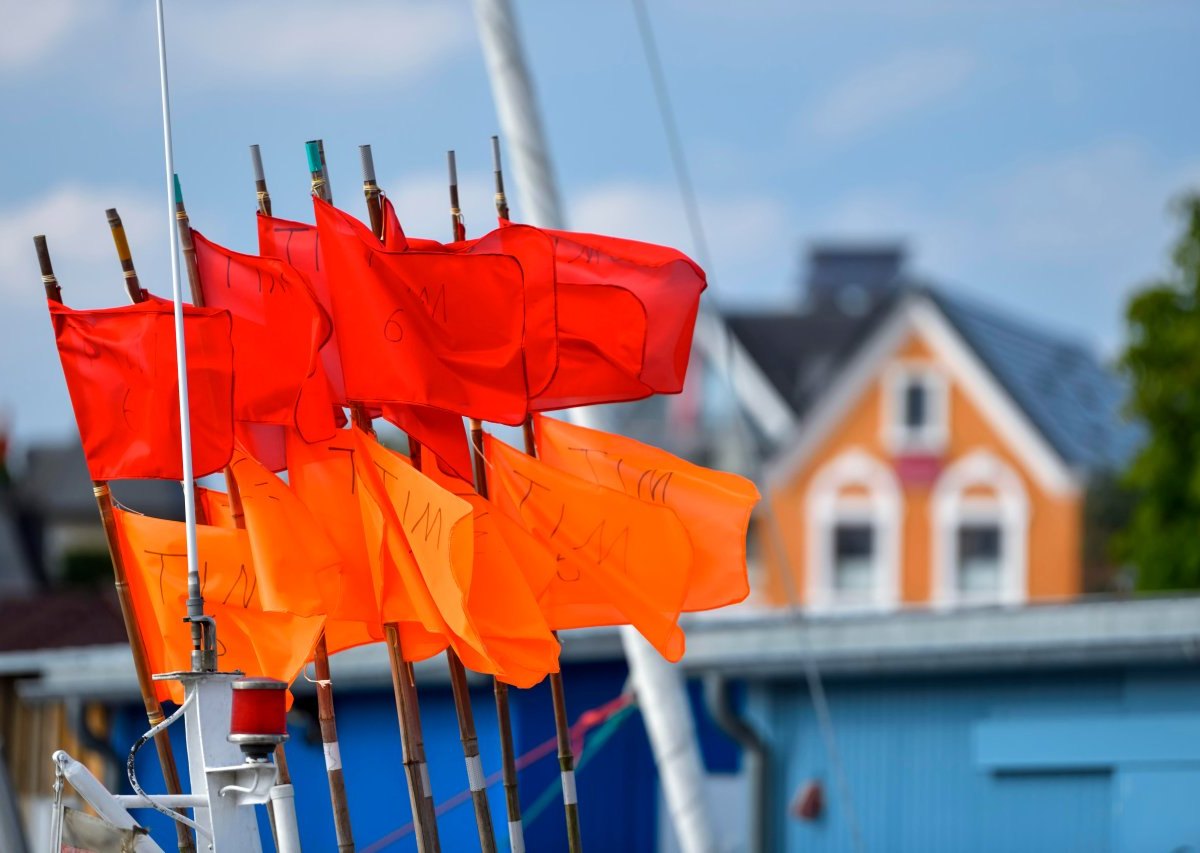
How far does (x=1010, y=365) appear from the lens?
47.1m

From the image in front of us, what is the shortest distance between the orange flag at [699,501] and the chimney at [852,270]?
54.5 m

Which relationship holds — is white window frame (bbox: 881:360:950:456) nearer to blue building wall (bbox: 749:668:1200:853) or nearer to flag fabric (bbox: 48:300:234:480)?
blue building wall (bbox: 749:668:1200:853)

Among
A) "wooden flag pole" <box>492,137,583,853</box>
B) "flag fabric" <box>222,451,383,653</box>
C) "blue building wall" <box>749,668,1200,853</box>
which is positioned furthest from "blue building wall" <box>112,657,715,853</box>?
"flag fabric" <box>222,451,383,653</box>

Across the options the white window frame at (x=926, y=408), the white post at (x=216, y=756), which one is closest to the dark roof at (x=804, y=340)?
the white window frame at (x=926, y=408)

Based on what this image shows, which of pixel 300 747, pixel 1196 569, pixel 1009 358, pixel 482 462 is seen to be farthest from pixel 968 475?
pixel 482 462

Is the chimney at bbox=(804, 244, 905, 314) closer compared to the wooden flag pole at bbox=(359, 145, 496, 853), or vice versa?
the wooden flag pole at bbox=(359, 145, 496, 853)

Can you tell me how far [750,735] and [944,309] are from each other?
32.9 meters

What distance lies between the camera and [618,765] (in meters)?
14.6

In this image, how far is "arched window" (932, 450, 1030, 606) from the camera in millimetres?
45625

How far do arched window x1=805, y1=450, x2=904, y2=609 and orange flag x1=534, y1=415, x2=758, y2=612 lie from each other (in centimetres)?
3751

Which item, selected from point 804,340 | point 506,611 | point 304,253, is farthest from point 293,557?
point 804,340

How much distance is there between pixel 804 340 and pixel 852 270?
10115 mm

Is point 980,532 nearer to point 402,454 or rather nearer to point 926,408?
point 926,408

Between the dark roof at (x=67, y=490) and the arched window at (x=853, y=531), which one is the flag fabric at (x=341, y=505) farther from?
the dark roof at (x=67, y=490)
